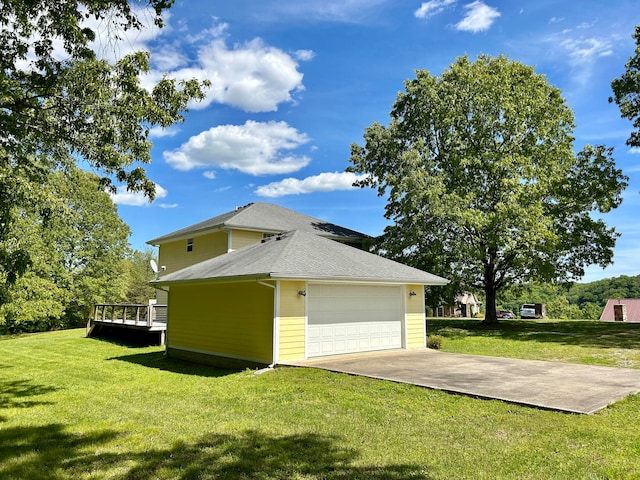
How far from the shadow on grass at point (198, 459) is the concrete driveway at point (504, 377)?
11.0ft

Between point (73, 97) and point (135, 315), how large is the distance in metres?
16.3

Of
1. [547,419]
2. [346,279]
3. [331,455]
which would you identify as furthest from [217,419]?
[346,279]

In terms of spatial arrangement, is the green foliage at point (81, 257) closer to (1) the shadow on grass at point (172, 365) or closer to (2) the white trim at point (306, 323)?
(1) the shadow on grass at point (172, 365)

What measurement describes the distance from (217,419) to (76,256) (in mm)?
31110

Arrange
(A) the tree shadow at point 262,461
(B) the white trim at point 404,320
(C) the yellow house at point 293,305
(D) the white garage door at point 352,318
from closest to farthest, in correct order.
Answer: (A) the tree shadow at point 262,461
(C) the yellow house at point 293,305
(D) the white garage door at point 352,318
(B) the white trim at point 404,320

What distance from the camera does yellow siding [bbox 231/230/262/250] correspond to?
2069 cm

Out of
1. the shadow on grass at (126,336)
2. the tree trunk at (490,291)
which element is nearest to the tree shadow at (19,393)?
the shadow on grass at (126,336)

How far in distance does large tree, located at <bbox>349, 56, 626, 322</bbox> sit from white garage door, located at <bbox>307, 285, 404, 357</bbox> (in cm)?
805

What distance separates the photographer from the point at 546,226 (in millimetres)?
21391

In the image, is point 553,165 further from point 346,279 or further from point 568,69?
point 346,279

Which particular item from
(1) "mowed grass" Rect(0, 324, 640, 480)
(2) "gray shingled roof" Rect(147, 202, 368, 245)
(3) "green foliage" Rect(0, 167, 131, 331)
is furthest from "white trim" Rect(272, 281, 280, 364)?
(3) "green foliage" Rect(0, 167, 131, 331)

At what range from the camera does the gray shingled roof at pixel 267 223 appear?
21.3 meters

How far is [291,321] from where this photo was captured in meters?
11.5

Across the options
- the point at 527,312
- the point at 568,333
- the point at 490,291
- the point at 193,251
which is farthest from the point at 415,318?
the point at 527,312
